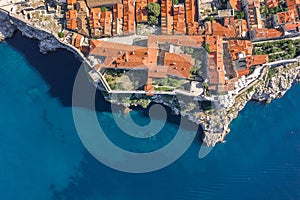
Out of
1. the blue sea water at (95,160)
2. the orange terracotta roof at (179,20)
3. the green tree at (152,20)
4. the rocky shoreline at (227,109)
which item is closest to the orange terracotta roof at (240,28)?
the rocky shoreline at (227,109)

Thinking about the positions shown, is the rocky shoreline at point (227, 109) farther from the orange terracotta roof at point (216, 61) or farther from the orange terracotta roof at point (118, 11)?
the orange terracotta roof at point (118, 11)

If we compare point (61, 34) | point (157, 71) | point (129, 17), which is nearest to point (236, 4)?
point (157, 71)

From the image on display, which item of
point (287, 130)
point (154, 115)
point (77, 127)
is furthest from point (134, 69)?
point (287, 130)

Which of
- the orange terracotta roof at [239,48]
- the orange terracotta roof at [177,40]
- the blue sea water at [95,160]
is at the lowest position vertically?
the blue sea water at [95,160]

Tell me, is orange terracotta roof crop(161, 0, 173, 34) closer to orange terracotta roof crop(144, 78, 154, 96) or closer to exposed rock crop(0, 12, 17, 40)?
orange terracotta roof crop(144, 78, 154, 96)

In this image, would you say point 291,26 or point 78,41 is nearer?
point 291,26

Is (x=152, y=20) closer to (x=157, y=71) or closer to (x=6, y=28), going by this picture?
(x=157, y=71)
